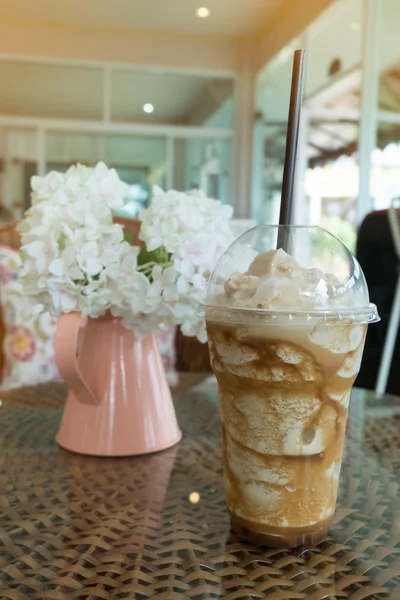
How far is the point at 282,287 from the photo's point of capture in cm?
45

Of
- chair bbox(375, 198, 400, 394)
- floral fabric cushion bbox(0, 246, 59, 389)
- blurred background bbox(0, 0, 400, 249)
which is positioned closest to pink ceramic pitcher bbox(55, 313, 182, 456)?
floral fabric cushion bbox(0, 246, 59, 389)

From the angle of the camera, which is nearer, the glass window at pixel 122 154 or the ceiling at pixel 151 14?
the ceiling at pixel 151 14

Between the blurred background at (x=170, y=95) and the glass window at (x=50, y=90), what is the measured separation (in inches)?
0.4

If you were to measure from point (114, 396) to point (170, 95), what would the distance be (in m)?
5.61

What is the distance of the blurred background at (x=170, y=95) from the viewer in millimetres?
4691

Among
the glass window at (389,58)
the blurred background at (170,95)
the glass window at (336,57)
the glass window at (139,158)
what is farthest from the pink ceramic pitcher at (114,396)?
the glass window at (139,158)

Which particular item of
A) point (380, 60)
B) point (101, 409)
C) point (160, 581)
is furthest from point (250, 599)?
point (380, 60)

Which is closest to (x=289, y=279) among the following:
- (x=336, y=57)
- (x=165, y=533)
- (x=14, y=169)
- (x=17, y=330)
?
(x=165, y=533)

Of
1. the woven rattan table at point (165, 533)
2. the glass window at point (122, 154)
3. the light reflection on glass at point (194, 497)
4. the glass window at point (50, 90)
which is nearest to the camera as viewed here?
the woven rattan table at point (165, 533)

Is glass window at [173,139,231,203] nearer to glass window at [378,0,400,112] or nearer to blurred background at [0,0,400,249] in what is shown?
blurred background at [0,0,400,249]

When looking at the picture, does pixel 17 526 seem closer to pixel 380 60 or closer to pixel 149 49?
pixel 380 60

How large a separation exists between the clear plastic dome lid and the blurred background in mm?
3898

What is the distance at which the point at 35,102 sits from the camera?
555 centimetres

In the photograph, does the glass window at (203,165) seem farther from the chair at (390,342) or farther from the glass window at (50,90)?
the chair at (390,342)
